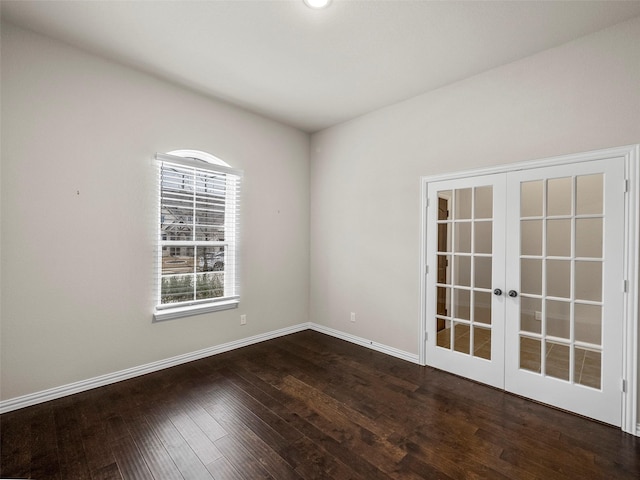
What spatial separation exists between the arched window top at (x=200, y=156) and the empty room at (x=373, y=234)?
4cm

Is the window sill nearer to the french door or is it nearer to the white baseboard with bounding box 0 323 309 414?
the white baseboard with bounding box 0 323 309 414

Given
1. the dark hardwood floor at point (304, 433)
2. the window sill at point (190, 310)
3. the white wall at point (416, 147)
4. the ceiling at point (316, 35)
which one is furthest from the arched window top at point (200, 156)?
the dark hardwood floor at point (304, 433)

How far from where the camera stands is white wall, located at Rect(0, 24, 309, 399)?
2340mm

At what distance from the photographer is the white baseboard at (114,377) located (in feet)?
7.74

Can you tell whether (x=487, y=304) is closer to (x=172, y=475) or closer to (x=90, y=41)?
(x=172, y=475)

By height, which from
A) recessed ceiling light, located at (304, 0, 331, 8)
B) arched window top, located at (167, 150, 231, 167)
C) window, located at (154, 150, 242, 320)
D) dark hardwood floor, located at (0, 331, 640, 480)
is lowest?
dark hardwood floor, located at (0, 331, 640, 480)

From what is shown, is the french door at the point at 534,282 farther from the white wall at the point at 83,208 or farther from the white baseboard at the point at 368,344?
the white wall at the point at 83,208

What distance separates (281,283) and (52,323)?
2.48 meters

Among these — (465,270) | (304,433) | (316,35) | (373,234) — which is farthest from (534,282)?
(316,35)

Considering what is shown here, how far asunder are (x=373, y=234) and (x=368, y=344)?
1438 millimetres

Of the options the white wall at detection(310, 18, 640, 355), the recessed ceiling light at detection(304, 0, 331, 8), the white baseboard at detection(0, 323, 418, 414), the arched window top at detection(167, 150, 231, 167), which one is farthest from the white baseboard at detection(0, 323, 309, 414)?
the recessed ceiling light at detection(304, 0, 331, 8)

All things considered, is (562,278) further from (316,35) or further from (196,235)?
(196,235)

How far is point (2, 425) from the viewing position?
2143mm

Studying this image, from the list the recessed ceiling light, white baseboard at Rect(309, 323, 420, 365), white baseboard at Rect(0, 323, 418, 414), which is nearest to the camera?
the recessed ceiling light
